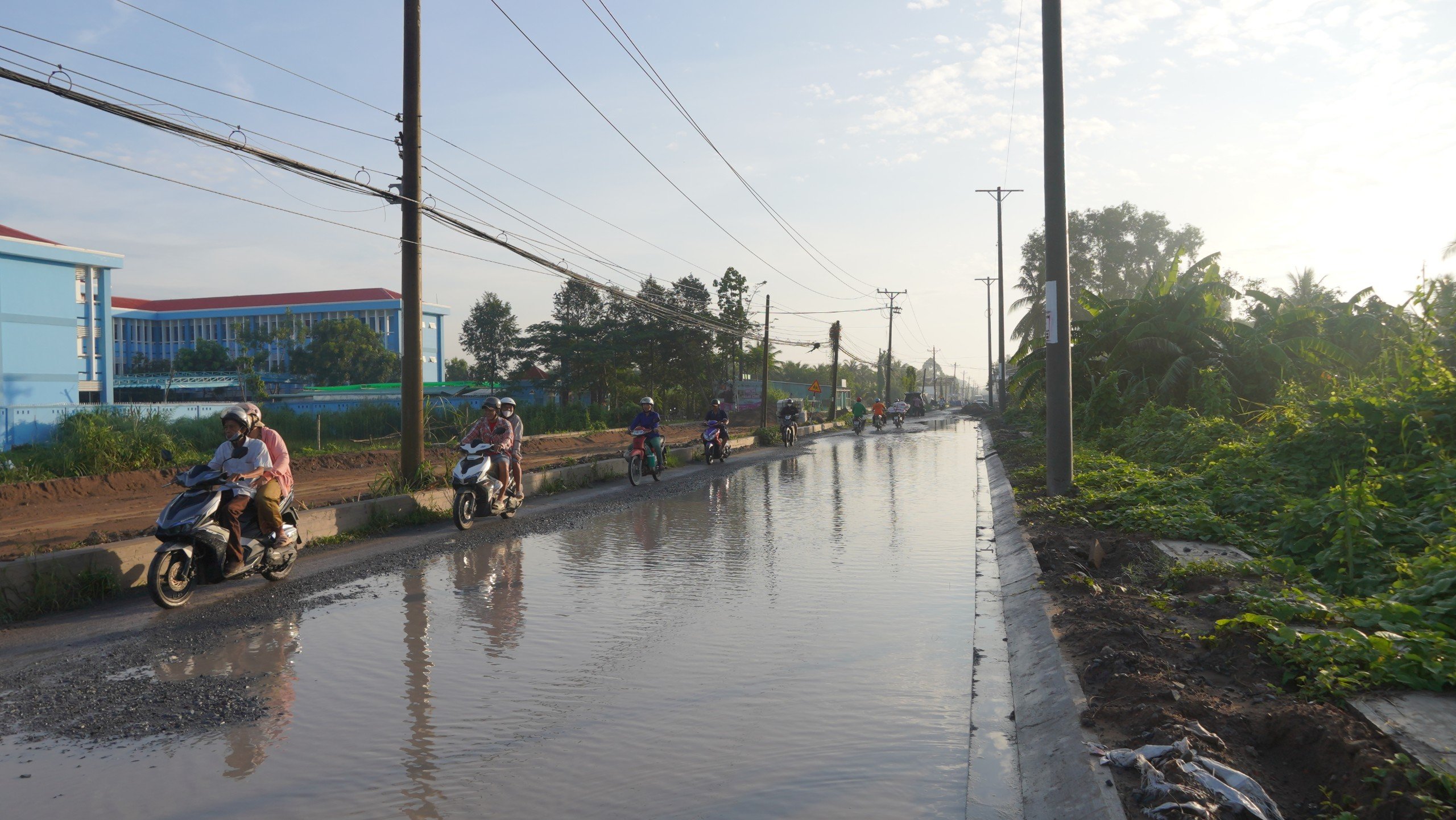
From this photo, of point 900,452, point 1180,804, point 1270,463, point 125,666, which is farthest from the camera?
point 900,452

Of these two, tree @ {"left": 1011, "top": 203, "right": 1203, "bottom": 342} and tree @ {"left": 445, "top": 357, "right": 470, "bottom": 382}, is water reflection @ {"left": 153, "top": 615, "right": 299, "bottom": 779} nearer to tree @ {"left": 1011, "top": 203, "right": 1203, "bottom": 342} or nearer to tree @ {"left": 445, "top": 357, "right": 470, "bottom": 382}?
tree @ {"left": 1011, "top": 203, "right": 1203, "bottom": 342}

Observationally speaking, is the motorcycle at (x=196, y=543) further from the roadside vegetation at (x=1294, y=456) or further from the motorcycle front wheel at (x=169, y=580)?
the roadside vegetation at (x=1294, y=456)

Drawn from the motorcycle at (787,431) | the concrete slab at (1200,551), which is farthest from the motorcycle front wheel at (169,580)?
the motorcycle at (787,431)

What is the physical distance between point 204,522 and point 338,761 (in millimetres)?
4305

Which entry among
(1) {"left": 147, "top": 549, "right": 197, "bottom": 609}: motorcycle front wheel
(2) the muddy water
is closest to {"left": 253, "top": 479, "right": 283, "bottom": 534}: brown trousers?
(1) {"left": 147, "top": 549, "right": 197, "bottom": 609}: motorcycle front wheel

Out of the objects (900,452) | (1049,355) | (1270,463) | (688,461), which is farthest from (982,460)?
(1270,463)

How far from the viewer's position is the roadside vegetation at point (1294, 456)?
4.76m

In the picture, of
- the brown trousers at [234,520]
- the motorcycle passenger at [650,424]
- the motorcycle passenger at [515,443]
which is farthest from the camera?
the motorcycle passenger at [650,424]

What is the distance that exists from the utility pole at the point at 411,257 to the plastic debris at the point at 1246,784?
1246 cm

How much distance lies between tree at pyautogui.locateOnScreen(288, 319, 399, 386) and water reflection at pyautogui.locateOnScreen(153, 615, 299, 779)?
229 ft

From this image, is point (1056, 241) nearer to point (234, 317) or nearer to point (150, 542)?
point (150, 542)

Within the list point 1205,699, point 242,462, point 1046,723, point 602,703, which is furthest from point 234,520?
point 1205,699

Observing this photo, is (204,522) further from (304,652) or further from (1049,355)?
(1049,355)

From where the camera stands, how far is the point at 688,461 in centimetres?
2512
